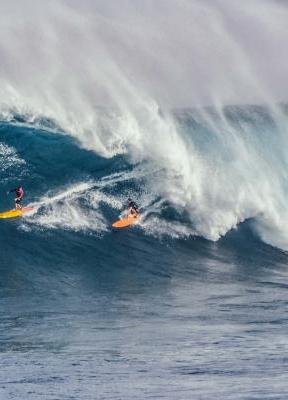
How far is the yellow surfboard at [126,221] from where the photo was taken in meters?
27.0

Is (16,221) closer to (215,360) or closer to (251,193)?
(251,193)

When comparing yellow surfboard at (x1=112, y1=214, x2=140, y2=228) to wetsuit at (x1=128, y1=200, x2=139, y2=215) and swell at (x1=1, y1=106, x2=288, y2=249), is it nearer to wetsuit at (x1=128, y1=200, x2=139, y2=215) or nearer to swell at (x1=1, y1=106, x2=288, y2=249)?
wetsuit at (x1=128, y1=200, x2=139, y2=215)

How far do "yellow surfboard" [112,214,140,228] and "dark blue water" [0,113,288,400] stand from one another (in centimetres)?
23

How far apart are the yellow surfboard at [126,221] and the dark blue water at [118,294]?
230mm

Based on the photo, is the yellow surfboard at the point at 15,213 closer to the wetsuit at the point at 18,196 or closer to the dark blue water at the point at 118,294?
the wetsuit at the point at 18,196

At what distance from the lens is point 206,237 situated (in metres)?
27.7

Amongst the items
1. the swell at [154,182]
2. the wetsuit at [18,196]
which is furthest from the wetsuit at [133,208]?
the wetsuit at [18,196]

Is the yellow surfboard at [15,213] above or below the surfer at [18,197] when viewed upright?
below

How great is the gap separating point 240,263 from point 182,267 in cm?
190

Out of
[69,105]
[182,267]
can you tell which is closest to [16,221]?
[182,267]

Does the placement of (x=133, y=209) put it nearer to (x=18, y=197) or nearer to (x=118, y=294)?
(x=18, y=197)

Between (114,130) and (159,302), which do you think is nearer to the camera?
(159,302)

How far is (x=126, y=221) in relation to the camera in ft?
89.1

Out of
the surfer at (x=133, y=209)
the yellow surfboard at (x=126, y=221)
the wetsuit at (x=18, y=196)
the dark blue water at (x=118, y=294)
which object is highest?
the wetsuit at (x=18, y=196)
